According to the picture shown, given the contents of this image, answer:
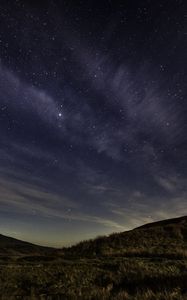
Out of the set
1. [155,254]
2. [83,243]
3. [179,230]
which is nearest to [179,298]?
[155,254]

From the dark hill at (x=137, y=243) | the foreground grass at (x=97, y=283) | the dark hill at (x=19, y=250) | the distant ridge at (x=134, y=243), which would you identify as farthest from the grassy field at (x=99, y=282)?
the dark hill at (x=19, y=250)

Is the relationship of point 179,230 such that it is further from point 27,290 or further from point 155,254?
point 27,290

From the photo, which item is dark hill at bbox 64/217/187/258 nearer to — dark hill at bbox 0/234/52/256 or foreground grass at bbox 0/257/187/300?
dark hill at bbox 0/234/52/256

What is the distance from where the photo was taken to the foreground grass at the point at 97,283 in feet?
35.0

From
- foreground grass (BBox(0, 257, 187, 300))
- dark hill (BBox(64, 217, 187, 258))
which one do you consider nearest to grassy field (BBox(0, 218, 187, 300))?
foreground grass (BBox(0, 257, 187, 300))

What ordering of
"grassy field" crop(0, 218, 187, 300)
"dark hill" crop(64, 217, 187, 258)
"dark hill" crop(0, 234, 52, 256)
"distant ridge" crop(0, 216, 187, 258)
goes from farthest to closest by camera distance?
1. "dark hill" crop(0, 234, 52, 256)
2. "distant ridge" crop(0, 216, 187, 258)
3. "dark hill" crop(64, 217, 187, 258)
4. "grassy field" crop(0, 218, 187, 300)

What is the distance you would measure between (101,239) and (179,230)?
922 centimetres

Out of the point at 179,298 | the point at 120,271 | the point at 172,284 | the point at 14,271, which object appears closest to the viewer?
the point at 179,298

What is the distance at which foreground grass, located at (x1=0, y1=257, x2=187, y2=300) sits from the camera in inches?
420

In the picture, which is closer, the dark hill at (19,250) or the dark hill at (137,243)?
the dark hill at (137,243)

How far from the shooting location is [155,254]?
76.0 ft

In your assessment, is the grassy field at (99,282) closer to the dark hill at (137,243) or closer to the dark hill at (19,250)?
the dark hill at (137,243)

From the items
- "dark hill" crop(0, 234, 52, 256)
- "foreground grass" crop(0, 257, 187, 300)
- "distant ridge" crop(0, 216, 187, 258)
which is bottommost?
"foreground grass" crop(0, 257, 187, 300)

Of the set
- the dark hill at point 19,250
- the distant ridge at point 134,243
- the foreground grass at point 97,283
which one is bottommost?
the foreground grass at point 97,283
